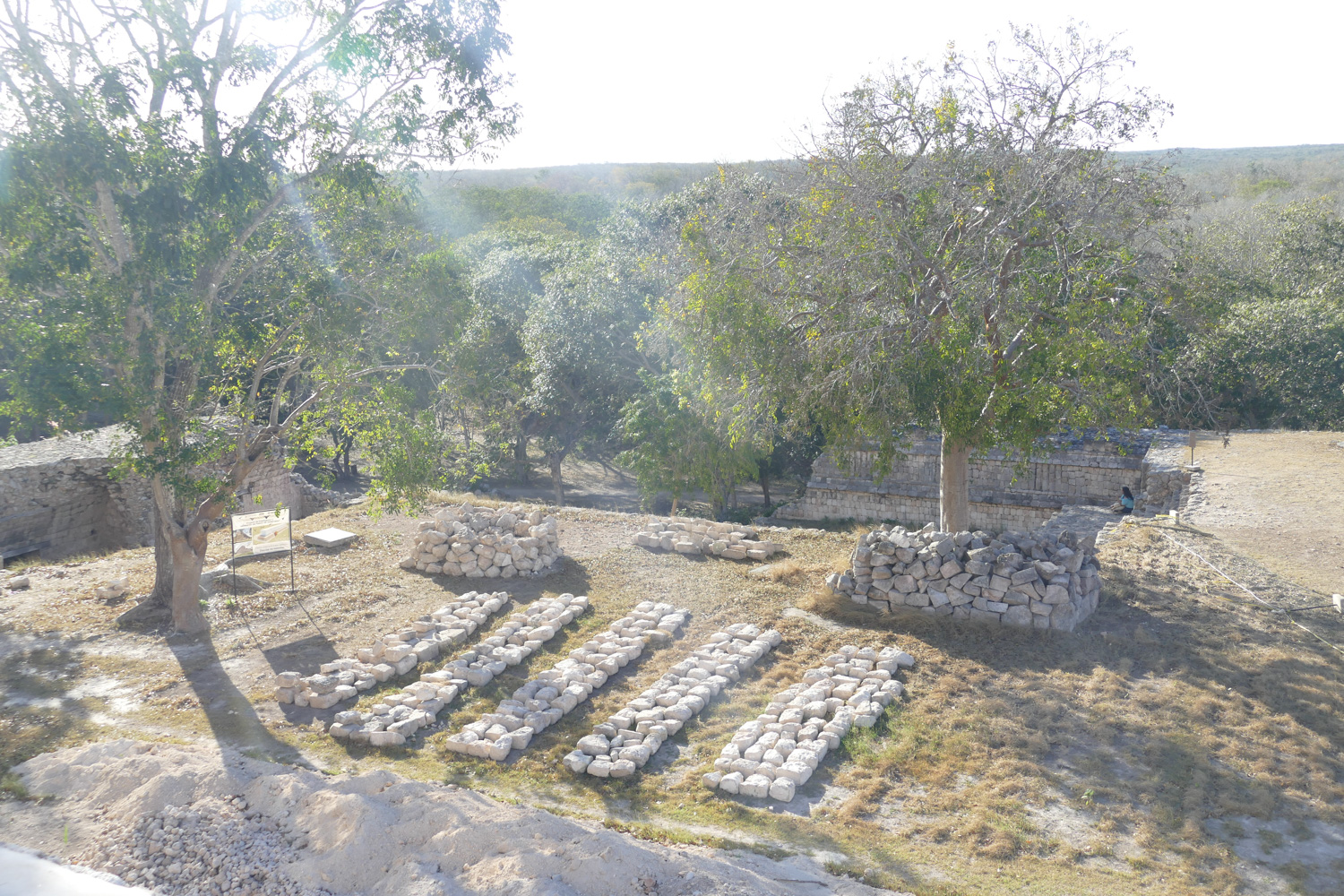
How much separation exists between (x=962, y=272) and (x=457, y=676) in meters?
7.28

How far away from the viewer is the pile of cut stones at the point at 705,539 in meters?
12.8

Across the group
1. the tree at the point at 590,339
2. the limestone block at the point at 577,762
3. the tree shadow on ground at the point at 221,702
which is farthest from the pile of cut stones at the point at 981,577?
the tree at the point at 590,339

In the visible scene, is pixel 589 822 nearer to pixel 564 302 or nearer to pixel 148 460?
pixel 148 460

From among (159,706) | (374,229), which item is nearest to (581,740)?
(159,706)

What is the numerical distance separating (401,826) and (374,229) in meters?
7.05

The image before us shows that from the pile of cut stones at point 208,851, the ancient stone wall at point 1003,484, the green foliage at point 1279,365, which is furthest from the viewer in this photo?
the green foliage at point 1279,365

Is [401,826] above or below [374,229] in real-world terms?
below

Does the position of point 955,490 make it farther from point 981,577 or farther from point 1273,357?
point 1273,357

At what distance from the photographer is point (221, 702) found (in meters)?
8.47

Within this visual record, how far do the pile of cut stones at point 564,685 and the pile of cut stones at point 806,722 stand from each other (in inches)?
67.1

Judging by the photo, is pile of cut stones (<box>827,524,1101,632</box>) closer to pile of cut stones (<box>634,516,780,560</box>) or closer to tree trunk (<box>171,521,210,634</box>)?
pile of cut stones (<box>634,516,780,560</box>)

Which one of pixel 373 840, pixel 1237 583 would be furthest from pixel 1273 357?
pixel 373 840

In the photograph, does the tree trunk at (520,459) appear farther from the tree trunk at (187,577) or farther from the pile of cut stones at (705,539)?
the tree trunk at (187,577)

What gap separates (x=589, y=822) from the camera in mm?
6219
